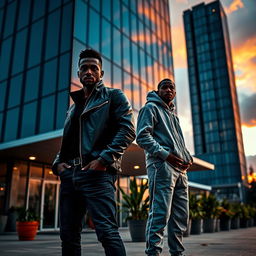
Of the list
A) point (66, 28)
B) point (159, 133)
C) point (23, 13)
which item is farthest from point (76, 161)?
point (23, 13)

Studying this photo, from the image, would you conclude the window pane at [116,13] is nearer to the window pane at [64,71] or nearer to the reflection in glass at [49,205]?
the window pane at [64,71]

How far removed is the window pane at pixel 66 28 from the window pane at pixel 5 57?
5.10 m

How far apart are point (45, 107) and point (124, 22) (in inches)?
343

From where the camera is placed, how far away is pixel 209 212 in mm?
11148

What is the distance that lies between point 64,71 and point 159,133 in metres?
11.7

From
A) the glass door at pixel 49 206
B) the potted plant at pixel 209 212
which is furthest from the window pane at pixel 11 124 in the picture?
the potted plant at pixel 209 212

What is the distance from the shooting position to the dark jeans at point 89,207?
180 cm

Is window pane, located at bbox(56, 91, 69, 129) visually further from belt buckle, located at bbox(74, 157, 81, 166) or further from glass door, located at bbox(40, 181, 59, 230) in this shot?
belt buckle, located at bbox(74, 157, 81, 166)

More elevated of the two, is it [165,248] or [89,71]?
[89,71]

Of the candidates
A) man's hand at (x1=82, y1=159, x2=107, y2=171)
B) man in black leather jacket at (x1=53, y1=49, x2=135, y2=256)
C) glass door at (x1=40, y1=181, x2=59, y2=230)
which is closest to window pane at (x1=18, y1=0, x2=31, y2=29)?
glass door at (x1=40, y1=181, x2=59, y2=230)

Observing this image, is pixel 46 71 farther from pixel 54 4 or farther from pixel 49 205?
pixel 49 205

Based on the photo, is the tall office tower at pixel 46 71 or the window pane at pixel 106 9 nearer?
the tall office tower at pixel 46 71

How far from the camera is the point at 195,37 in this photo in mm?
96062

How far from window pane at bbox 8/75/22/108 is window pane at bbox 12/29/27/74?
1.93ft
